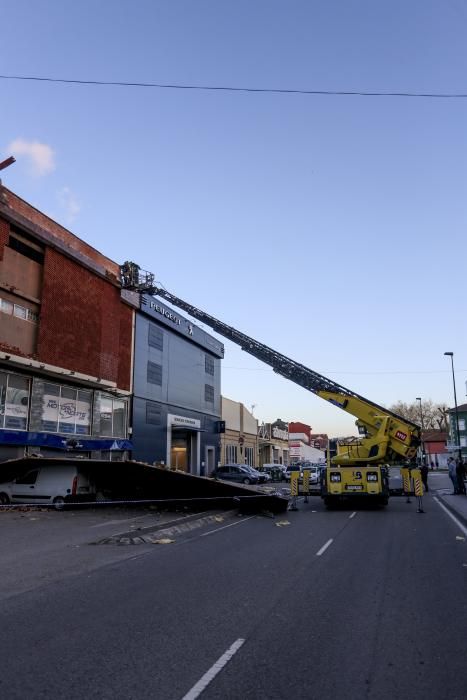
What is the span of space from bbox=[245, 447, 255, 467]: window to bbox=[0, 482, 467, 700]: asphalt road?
169 feet

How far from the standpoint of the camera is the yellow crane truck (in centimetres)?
1928

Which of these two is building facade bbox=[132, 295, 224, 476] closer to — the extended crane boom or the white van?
the extended crane boom

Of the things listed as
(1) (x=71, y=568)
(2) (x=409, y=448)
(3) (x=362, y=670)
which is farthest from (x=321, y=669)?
(2) (x=409, y=448)

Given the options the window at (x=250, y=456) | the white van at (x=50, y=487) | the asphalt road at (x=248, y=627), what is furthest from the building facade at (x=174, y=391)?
the asphalt road at (x=248, y=627)

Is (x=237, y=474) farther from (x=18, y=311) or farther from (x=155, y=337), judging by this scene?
(x=18, y=311)

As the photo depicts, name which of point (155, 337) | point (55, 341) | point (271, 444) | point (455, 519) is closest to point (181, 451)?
point (155, 337)

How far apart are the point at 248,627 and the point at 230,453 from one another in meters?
50.8

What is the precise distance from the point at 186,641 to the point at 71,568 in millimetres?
4656

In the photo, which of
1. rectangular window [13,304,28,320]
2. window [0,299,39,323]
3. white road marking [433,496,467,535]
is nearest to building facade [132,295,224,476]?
window [0,299,39,323]

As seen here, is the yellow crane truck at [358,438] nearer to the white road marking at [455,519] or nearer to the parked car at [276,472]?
the white road marking at [455,519]

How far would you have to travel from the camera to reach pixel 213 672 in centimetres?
458

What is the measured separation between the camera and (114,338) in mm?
32000

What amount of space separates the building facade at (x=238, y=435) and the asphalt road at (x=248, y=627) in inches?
1653

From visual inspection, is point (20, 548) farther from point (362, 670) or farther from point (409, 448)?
point (409, 448)
